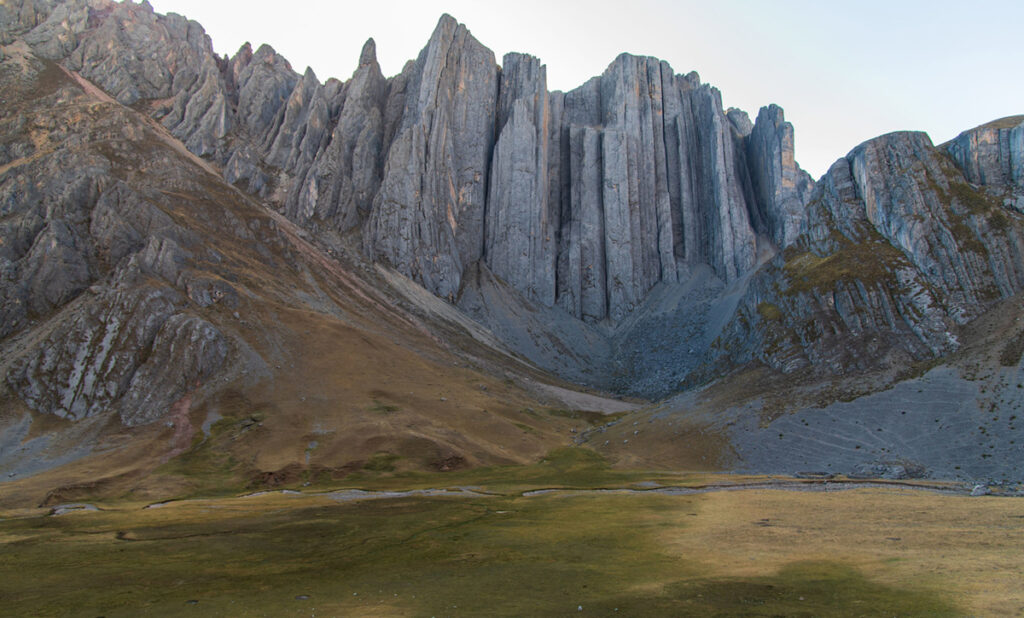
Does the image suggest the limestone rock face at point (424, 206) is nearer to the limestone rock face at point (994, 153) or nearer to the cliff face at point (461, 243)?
the cliff face at point (461, 243)

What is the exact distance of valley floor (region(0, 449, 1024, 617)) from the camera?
68.8 ft

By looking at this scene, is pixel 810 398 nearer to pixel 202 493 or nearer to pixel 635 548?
pixel 635 548

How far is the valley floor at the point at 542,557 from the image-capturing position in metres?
21.0

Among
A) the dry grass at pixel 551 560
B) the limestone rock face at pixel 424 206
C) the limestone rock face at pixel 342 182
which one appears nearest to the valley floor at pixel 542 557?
the dry grass at pixel 551 560

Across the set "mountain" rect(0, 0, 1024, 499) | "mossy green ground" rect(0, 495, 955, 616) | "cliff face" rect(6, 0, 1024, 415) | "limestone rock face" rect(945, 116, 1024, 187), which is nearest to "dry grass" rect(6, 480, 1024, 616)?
"mossy green ground" rect(0, 495, 955, 616)

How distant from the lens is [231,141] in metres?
198

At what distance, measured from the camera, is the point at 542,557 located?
97.8 feet

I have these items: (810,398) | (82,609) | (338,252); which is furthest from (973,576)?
(338,252)

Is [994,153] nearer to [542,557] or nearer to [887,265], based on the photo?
[887,265]

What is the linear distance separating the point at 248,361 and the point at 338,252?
68.8 meters

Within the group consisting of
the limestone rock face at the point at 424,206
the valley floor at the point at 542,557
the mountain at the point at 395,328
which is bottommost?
the valley floor at the point at 542,557

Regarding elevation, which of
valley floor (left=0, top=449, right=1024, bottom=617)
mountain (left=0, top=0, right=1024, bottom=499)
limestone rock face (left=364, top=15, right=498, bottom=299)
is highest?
limestone rock face (left=364, top=15, right=498, bottom=299)

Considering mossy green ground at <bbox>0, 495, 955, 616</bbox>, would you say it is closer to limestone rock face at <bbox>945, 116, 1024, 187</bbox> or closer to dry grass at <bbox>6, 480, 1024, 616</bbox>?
dry grass at <bbox>6, 480, 1024, 616</bbox>

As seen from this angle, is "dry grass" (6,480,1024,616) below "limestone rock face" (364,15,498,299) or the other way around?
below
